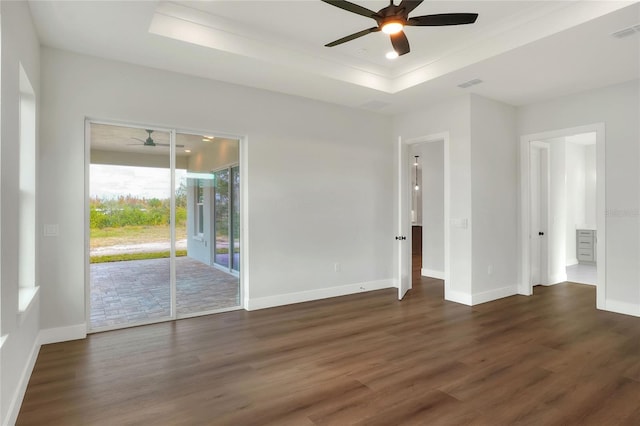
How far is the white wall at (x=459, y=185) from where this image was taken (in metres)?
5.09

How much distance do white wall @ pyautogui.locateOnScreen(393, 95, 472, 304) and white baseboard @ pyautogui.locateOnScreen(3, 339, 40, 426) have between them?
4887 mm

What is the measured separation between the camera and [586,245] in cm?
818

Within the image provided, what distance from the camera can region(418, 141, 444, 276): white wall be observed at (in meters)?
7.05

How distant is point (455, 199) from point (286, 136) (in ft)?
8.68

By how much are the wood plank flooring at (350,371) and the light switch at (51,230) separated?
110 cm

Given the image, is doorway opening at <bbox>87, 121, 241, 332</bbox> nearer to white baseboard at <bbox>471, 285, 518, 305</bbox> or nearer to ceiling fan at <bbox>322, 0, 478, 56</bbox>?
ceiling fan at <bbox>322, 0, 478, 56</bbox>

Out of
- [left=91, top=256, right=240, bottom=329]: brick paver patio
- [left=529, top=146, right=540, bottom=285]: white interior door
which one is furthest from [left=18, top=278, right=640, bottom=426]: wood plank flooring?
[left=529, top=146, right=540, bottom=285]: white interior door

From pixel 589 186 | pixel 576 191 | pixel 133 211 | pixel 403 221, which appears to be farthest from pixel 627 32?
pixel 589 186

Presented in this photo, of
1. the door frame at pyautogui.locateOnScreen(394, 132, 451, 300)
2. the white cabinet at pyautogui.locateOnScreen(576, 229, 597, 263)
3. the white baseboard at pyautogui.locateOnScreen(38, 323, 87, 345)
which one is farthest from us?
the white cabinet at pyautogui.locateOnScreen(576, 229, 597, 263)

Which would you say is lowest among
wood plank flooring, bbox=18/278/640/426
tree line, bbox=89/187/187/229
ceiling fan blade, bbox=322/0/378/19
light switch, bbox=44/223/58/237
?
wood plank flooring, bbox=18/278/640/426

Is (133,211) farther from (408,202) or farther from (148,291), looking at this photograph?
(408,202)

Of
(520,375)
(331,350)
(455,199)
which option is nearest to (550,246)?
(455,199)

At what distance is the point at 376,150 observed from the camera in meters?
6.12

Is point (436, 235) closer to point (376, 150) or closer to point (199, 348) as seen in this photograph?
point (376, 150)
